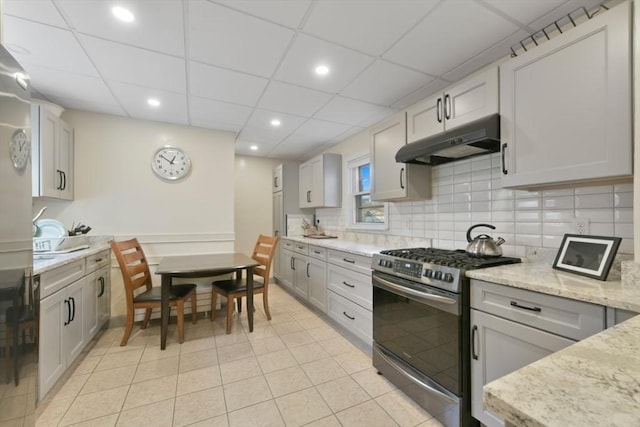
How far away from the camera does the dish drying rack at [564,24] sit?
1.42 m

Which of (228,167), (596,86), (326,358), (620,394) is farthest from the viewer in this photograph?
(228,167)

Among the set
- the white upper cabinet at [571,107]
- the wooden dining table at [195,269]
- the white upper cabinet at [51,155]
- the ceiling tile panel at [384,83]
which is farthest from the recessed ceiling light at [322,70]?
the white upper cabinet at [51,155]

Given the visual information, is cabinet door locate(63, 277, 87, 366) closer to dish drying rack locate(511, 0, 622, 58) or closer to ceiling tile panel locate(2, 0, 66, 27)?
ceiling tile panel locate(2, 0, 66, 27)

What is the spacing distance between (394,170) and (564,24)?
1.40 metres

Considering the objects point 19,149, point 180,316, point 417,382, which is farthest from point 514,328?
point 180,316

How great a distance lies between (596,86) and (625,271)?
0.86 metres

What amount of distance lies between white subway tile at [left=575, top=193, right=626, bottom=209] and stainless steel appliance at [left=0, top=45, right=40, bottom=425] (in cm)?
264

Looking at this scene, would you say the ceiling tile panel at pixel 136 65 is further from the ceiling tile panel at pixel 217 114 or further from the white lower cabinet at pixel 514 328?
the white lower cabinet at pixel 514 328

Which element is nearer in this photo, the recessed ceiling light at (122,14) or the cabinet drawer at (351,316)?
the recessed ceiling light at (122,14)

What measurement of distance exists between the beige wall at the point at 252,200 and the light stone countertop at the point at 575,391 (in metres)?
4.64

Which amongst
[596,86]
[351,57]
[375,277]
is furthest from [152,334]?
[596,86]

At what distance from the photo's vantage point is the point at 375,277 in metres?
2.08

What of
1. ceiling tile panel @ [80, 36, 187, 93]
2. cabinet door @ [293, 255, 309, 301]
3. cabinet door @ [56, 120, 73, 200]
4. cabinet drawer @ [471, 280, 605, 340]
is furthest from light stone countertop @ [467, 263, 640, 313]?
cabinet door @ [56, 120, 73, 200]

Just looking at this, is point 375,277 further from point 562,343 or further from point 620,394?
point 620,394
